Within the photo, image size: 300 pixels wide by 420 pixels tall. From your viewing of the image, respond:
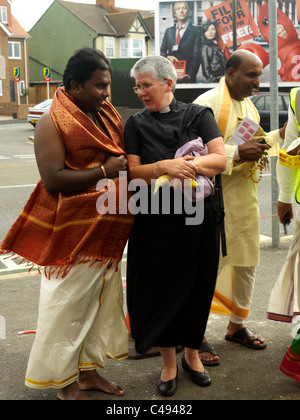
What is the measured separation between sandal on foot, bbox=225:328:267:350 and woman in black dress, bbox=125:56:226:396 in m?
0.74

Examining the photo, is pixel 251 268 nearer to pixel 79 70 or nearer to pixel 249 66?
pixel 249 66

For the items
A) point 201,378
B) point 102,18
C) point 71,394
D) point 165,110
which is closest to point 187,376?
point 201,378

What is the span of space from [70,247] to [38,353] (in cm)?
57

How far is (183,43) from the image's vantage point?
15469 millimetres

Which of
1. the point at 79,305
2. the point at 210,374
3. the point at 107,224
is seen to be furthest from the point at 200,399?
the point at 107,224

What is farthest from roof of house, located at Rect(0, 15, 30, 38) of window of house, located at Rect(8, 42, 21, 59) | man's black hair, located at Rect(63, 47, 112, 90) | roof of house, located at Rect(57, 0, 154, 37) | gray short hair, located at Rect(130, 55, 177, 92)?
man's black hair, located at Rect(63, 47, 112, 90)

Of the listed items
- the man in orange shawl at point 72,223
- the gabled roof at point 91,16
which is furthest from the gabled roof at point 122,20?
the man in orange shawl at point 72,223

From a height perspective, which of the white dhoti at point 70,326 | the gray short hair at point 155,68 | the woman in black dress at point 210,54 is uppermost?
the woman in black dress at point 210,54

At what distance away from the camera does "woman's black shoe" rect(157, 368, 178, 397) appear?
11.0 feet

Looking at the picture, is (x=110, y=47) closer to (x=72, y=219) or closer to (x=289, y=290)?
(x=289, y=290)

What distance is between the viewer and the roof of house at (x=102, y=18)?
52.1m

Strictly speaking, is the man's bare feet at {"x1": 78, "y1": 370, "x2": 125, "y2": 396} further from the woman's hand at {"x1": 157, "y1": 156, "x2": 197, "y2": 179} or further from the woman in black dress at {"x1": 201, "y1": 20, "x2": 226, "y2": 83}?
the woman in black dress at {"x1": 201, "y1": 20, "x2": 226, "y2": 83}

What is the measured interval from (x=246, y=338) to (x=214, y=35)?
41.9 ft

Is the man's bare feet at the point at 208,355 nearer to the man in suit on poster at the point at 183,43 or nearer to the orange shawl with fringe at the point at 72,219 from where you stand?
the orange shawl with fringe at the point at 72,219
